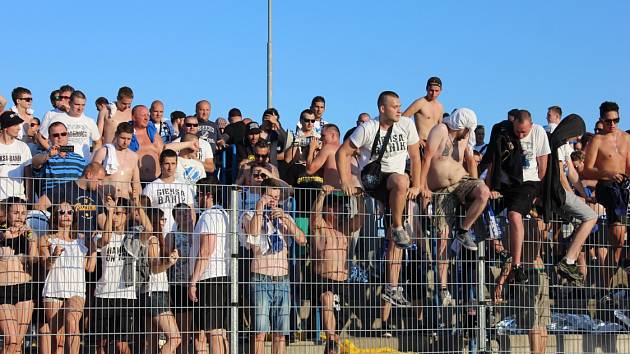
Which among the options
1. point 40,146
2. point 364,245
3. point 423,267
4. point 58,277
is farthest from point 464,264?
point 40,146

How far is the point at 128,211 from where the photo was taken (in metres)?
9.33

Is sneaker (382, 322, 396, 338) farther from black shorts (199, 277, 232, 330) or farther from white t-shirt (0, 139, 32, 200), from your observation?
white t-shirt (0, 139, 32, 200)

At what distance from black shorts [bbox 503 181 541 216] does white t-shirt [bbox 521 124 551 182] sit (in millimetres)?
156

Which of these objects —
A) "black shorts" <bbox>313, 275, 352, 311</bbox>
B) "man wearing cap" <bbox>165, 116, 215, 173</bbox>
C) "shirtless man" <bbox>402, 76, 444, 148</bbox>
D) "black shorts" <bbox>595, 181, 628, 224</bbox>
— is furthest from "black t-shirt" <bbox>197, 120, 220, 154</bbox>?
Result: "black shorts" <bbox>595, 181, 628, 224</bbox>

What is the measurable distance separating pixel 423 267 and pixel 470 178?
1.18 m

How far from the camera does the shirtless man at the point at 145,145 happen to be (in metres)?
12.3

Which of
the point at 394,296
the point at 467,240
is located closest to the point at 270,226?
the point at 394,296

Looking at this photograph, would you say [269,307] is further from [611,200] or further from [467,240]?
[611,200]

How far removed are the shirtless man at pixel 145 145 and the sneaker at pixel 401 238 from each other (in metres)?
3.54

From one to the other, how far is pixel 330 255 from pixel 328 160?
2182 millimetres

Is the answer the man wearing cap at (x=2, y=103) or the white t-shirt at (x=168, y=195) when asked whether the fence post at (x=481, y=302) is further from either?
the man wearing cap at (x=2, y=103)

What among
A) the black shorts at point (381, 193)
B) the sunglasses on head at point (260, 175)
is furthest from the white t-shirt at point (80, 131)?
the black shorts at point (381, 193)

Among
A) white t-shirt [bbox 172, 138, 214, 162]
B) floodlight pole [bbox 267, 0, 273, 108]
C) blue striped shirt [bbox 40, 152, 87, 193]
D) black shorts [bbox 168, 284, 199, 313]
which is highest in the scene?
floodlight pole [bbox 267, 0, 273, 108]

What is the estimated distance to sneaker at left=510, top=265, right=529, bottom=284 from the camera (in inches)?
412
